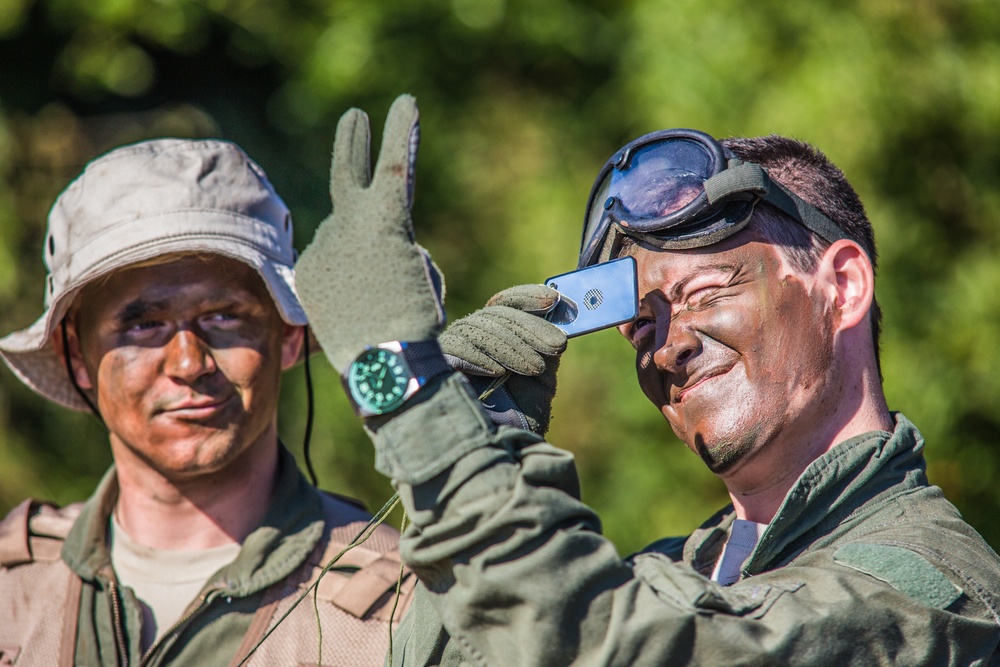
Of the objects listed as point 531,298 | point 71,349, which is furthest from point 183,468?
point 531,298

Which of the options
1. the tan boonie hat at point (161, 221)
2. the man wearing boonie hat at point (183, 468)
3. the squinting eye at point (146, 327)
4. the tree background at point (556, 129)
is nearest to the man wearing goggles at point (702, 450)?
the man wearing boonie hat at point (183, 468)

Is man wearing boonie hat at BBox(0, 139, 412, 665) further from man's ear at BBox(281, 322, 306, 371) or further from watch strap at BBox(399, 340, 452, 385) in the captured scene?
watch strap at BBox(399, 340, 452, 385)

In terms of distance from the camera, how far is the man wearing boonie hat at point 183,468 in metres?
2.64

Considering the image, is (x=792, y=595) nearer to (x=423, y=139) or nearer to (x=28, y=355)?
(x=28, y=355)

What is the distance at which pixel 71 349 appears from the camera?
9.76ft

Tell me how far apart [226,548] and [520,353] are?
3.93 ft

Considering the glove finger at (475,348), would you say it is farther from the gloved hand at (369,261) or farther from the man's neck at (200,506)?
the man's neck at (200,506)

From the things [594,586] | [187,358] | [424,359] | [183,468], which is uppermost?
[424,359]

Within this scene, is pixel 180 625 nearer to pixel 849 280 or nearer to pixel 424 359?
pixel 424 359

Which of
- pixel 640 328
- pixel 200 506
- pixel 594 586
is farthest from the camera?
pixel 200 506

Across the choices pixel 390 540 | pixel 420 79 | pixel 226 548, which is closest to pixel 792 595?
pixel 390 540

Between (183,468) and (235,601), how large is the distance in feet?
1.10

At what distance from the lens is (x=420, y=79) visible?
19.8ft

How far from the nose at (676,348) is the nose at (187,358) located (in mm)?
1143
